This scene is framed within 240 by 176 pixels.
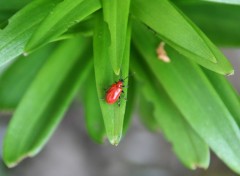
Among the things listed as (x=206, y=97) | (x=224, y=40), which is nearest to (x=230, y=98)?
(x=206, y=97)

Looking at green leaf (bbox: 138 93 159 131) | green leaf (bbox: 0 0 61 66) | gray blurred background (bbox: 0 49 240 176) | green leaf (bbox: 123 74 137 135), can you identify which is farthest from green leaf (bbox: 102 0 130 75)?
gray blurred background (bbox: 0 49 240 176)

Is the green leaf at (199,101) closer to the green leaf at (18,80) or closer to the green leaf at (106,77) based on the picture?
the green leaf at (106,77)

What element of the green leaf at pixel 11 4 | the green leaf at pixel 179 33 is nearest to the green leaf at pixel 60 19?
the green leaf at pixel 179 33

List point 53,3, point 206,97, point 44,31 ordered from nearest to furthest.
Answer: point 44,31 → point 53,3 → point 206,97

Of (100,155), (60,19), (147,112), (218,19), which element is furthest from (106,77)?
(100,155)

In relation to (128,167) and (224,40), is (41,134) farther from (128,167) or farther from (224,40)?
(128,167)

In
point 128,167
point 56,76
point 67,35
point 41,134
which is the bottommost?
point 128,167

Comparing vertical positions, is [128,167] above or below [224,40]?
below
